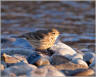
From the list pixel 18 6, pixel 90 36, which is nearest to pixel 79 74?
pixel 90 36

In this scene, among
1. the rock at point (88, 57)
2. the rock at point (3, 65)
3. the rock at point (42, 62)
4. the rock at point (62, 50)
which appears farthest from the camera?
the rock at point (62, 50)

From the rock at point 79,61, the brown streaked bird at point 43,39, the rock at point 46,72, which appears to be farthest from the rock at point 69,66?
the brown streaked bird at point 43,39

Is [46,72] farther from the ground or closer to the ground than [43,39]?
farther from the ground

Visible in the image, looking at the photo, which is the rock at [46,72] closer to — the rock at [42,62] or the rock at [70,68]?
the rock at [70,68]

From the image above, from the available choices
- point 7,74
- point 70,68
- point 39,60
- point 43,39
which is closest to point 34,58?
point 39,60

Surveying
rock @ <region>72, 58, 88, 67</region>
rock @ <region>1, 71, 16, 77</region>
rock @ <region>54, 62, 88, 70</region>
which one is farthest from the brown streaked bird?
rock @ <region>1, 71, 16, 77</region>

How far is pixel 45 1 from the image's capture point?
1223cm

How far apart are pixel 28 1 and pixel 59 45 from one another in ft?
25.0

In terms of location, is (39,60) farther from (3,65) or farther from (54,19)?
(54,19)

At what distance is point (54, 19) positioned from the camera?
9.76 meters

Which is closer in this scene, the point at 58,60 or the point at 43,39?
the point at 58,60

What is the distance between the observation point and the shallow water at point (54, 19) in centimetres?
763

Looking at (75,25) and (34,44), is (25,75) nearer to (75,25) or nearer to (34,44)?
(34,44)

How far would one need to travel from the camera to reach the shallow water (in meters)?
7.63
